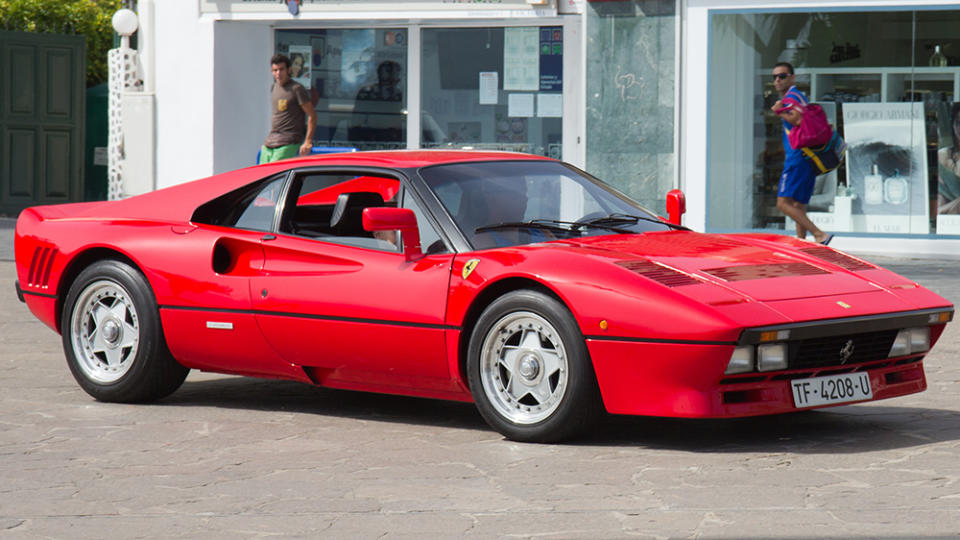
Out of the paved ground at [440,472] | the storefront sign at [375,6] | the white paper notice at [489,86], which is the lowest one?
the paved ground at [440,472]

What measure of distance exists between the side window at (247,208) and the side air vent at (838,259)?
2.40 meters

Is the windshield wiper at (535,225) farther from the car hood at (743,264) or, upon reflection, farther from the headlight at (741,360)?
the headlight at (741,360)

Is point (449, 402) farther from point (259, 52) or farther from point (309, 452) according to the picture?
point (259, 52)

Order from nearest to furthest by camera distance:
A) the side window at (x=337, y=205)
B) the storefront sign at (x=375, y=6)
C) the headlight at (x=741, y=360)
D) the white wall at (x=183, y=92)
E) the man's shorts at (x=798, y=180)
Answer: the headlight at (x=741, y=360)
the side window at (x=337, y=205)
the man's shorts at (x=798, y=180)
the storefront sign at (x=375, y=6)
the white wall at (x=183, y=92)

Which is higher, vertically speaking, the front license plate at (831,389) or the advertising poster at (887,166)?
the advertising poster at (887,166)

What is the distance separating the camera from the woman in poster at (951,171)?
15250mm

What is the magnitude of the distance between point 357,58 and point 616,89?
334 centimetres

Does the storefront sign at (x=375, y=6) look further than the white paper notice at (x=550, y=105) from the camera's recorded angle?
No

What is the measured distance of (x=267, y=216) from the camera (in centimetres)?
702

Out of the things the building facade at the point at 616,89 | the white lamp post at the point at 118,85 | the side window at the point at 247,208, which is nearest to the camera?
the side window at the point at 247,208

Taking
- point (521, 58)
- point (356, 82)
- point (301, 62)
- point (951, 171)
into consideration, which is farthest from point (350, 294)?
point (301, 62)

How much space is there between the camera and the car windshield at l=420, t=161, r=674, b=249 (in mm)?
6480

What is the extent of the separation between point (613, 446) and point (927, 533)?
1697mm

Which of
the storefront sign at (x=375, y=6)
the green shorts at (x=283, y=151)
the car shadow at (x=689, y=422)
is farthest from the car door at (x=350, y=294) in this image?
the storefront sign at (x=375, y=6)
